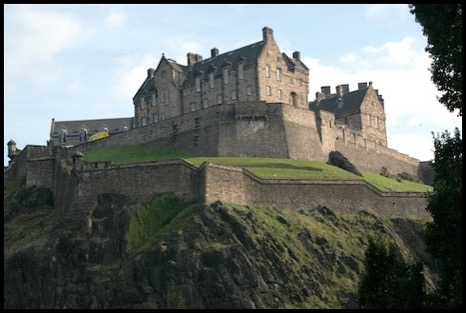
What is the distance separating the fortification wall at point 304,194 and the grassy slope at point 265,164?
1.18m

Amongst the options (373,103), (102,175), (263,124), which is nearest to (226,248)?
(102,175)

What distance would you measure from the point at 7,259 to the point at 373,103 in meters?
45.9

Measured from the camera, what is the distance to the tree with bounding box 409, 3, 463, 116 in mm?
25922

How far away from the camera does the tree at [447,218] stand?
25484 mm

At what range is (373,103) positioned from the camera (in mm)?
83500

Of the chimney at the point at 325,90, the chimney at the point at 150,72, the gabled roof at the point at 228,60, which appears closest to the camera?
the gabled roof at the point at 228,60

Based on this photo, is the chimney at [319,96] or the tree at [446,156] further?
the chimney at [319,96]

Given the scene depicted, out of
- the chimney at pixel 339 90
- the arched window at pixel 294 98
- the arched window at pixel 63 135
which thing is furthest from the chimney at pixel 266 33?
the arched window at pixel 63 135

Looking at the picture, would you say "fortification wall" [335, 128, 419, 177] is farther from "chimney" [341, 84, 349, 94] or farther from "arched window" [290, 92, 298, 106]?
"chimney" [341, 84, 349, 94]

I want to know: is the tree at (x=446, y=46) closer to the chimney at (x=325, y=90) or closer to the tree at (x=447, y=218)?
the tree at (x=447, y=218)

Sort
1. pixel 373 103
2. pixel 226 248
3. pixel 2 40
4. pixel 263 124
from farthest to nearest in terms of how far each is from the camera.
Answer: pixel 373 103 < pixel 263 124 < pixel 226 248 < pixel 2 40

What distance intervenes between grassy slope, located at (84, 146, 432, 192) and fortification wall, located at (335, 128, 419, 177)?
2915 millimetres

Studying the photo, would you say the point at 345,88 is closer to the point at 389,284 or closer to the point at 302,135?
the point at 302,135

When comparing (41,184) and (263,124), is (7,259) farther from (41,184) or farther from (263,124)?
(263,124)
